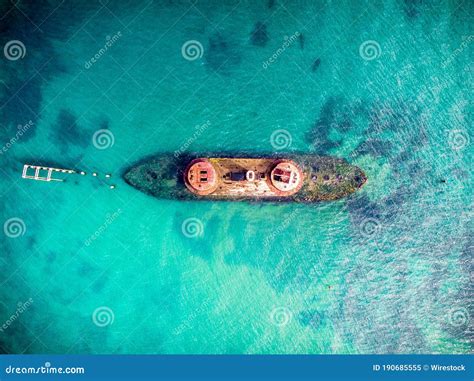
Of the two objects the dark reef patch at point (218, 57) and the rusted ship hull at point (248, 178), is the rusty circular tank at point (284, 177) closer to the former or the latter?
the rusted ship hull at point (248, 178)

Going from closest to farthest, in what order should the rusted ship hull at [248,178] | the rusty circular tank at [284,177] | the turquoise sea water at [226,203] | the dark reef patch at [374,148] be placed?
the rusty circular tank at [284,177]
the rusted ship hull at [248,178]
the turquoise sea water at [226,203]
the dark reef patch at [374,148]

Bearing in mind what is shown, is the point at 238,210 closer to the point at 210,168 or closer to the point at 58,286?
the point at 210,168

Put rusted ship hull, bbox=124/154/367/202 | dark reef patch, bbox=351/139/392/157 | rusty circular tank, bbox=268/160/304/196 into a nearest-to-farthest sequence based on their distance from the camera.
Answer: rusty circular tank, bbox=268/160/304/196 → rusted ship hull, bbox=124/154/367/202 → dark reef patch, bbox=351/139/392/157

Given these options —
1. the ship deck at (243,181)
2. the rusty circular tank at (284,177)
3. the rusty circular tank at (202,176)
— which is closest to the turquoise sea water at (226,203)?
the ship deck at (243,181)

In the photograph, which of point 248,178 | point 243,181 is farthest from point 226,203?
point 248,178

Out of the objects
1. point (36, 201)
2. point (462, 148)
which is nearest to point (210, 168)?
point (36, 201)

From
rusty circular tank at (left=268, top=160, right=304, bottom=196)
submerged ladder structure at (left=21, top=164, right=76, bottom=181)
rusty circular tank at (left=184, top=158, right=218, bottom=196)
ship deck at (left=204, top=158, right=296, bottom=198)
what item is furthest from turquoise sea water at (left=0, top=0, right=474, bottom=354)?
rusty circular tank at (left=184, top=158, right=218, bottom=196)

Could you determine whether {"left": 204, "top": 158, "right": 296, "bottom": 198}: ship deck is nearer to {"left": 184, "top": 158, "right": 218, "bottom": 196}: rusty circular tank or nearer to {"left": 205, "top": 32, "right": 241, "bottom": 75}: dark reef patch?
{"left": 184, "top": 158, "right": 218, "bottom": 196}: rusty circular tank

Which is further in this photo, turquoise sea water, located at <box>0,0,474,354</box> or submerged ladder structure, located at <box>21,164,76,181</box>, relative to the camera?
Result: turquoise sea water, located at <box>0,0,474,354</box>
